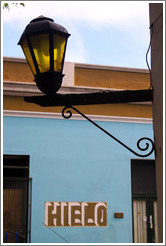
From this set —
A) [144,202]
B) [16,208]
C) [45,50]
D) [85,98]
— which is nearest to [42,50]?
[45,50]

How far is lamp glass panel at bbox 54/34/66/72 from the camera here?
10.8ft

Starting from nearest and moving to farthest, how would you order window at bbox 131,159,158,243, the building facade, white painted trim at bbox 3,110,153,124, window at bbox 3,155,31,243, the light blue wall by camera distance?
window at bbox 3,155,31,243 → the building facade → the light blue wall → white painted trim at bbox 3,110,153,124 → window at bbox 131,159,158,243

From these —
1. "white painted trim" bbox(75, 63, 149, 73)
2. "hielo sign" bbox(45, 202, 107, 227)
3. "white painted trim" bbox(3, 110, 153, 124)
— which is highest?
"white painted trim" bbox(75, 63, 149, 73)

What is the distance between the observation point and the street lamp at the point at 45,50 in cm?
325

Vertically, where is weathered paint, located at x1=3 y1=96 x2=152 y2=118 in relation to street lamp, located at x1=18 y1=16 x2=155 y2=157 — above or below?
above

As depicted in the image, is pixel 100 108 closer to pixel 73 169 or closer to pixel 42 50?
pixel 73 169

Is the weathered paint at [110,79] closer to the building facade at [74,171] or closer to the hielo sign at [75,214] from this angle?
the building facade at [74,171]

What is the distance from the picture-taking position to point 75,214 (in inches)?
357

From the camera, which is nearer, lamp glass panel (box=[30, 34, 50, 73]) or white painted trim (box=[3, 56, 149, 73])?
lamp glass panel (box=[30, 34, 50, 73])

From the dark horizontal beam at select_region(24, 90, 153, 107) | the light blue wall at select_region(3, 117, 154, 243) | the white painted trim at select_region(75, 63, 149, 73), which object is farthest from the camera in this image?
the white painted trim at select_region(75, 63, 149, 73)

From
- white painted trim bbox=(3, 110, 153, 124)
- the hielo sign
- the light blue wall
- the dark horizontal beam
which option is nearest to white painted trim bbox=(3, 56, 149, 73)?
white painted trim bbox=(3, 110, 153, 124)

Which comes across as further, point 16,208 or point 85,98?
point 16,208

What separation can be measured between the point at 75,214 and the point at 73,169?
3.51 ft

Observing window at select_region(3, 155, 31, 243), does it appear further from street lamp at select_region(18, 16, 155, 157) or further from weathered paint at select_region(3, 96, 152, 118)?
street lamp at select_region(18, 16, 155, 157)
